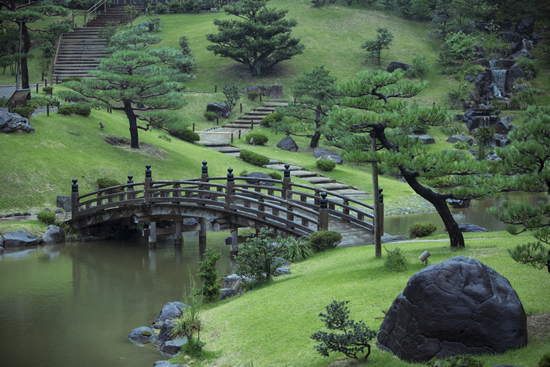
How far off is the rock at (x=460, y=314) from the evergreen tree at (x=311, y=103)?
33.2 meters

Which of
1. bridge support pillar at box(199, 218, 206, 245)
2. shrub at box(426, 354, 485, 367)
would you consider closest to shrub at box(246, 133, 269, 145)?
bridge support pillar at box(199, 218, 206, 245)

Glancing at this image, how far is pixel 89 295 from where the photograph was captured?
17.6 meters

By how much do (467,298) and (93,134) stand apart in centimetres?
2993

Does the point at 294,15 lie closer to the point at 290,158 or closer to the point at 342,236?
the point at 290,158

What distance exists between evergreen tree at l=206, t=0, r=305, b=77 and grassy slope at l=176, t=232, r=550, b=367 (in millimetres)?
45696

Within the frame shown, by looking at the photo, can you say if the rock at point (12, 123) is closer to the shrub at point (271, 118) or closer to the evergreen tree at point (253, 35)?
the shrub at point (271, 118)

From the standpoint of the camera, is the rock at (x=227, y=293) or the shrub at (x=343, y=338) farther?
the rock at (x=227, y=293)

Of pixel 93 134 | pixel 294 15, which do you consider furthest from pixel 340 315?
pixel 294 15

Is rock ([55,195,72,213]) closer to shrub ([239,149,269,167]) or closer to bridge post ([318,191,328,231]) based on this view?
shrub ([239,149,269,167])

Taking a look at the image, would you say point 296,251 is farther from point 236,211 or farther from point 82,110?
point 82,110

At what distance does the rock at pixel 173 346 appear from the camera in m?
12.1

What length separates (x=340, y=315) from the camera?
8383mm

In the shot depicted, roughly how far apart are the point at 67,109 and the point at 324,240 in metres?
24.0

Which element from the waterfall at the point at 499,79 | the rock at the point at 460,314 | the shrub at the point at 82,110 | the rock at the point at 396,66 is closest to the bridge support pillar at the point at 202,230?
the shrub at the point at 82,110
